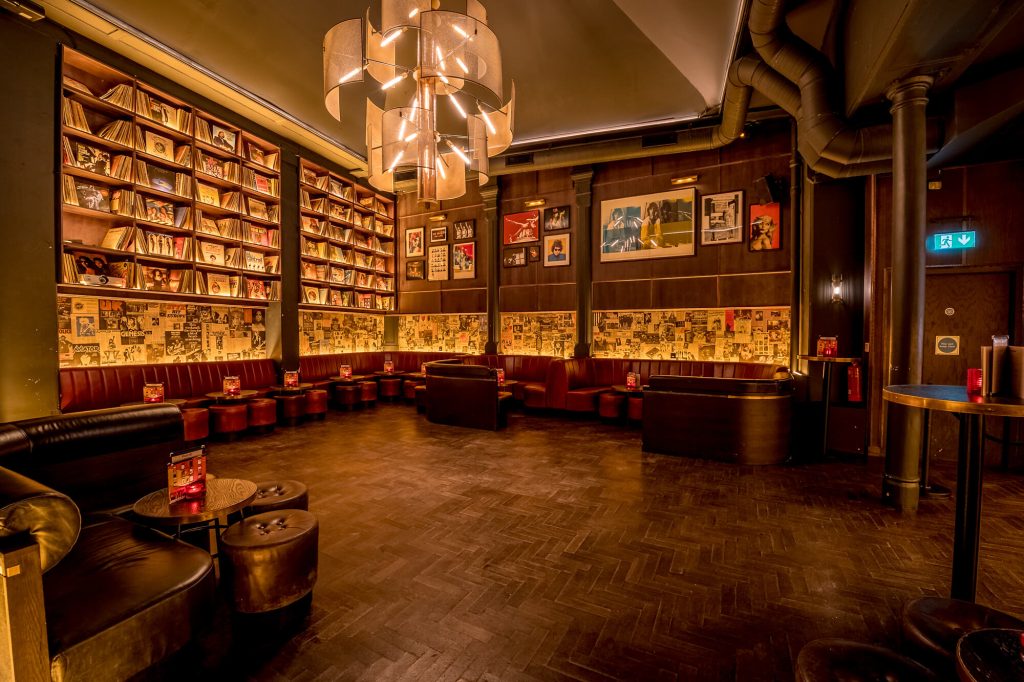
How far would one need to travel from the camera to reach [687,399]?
15.7ft

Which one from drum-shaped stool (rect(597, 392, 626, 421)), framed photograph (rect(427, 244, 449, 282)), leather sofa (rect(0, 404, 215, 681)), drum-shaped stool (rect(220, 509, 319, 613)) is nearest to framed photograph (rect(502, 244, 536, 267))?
framed photograph (rect(427, 244, 449, 282))

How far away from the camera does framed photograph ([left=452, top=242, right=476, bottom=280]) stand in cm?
909

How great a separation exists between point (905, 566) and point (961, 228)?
3.82 metres

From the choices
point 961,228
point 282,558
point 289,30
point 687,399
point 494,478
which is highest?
point 289,30

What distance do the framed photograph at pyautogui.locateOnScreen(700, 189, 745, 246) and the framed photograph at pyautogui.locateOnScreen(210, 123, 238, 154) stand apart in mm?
7106

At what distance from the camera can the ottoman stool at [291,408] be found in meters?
6.49

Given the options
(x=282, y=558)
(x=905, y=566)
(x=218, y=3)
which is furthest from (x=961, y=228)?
(x=218, y=3)

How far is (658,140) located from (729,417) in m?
4.34

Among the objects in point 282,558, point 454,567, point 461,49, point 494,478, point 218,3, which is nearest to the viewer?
point 282,558

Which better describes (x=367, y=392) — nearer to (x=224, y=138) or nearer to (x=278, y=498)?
(x=224, y=138)

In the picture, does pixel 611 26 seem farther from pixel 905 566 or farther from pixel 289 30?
pixel 905 566

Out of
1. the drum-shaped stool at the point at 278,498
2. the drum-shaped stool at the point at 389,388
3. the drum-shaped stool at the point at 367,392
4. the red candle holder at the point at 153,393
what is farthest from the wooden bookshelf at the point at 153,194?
the drum-shaped stool at the point at 278,498

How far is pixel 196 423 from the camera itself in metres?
5.29

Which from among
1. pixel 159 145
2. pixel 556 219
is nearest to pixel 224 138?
pixel 159 145
